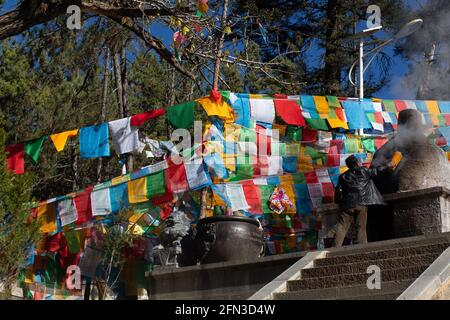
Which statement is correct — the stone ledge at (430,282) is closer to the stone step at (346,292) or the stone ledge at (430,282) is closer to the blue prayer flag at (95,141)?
the stone step at (346,292)

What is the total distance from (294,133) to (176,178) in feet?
10.3

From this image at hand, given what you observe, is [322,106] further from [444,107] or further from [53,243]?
[53,243]

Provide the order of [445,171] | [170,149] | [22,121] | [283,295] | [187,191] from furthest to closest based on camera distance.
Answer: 1. [22,121]
2. [170,149]
3. [187,191]
4. [445,171]
5. [283,295]

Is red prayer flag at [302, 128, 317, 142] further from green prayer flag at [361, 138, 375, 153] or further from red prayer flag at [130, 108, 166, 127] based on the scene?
red prayer flag at [130, 108, 166, 127]

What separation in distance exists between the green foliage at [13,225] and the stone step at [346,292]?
3.28m

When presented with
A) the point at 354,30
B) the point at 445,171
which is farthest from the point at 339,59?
the point at 445,171

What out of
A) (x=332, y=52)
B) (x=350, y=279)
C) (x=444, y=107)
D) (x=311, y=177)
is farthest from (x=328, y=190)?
(x=332, y=52)

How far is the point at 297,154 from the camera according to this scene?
1956 centimetres

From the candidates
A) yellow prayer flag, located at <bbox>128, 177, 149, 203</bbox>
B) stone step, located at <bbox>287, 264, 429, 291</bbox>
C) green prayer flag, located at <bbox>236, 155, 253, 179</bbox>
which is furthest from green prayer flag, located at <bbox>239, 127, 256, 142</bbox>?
stone step, located at <bbox>287, 264, 429, 291</bbox>

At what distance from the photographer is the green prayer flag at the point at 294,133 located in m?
19.9

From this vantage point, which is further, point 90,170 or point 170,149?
point 90,170

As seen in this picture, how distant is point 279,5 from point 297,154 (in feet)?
31.2

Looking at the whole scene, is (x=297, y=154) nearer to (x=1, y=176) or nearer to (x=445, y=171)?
(x=445, y=171)

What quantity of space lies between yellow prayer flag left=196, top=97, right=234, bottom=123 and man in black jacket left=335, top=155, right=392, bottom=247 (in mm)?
6189
